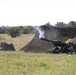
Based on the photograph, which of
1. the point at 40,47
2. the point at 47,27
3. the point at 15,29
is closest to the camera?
the point at 40,47

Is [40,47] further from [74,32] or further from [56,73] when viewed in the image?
[56,73]

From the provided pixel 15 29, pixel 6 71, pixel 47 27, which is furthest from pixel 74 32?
pixel 15 29

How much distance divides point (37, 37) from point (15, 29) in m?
61.0

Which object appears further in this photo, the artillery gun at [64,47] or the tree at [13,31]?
the tree at [13,31]

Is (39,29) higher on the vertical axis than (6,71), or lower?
higher

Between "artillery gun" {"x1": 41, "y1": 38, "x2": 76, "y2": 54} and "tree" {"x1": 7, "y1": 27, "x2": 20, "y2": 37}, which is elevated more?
"tree" {"x1": 7, "y1": 27, "x2": 20, "y2": 37}

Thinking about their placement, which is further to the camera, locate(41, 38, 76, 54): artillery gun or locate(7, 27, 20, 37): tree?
locate(7, 27, 20, 37): tree

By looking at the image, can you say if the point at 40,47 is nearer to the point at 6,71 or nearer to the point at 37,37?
the point at 37,37

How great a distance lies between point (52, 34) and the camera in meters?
29.3

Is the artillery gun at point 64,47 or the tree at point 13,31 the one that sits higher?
the tree at point 13,31

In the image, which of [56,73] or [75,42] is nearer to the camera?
[56,73]

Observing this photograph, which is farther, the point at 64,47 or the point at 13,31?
the point at 13,31

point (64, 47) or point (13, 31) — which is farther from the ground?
point (13, 31)

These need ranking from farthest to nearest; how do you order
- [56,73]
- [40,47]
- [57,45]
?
[40,47], [57,45], [56,73]
